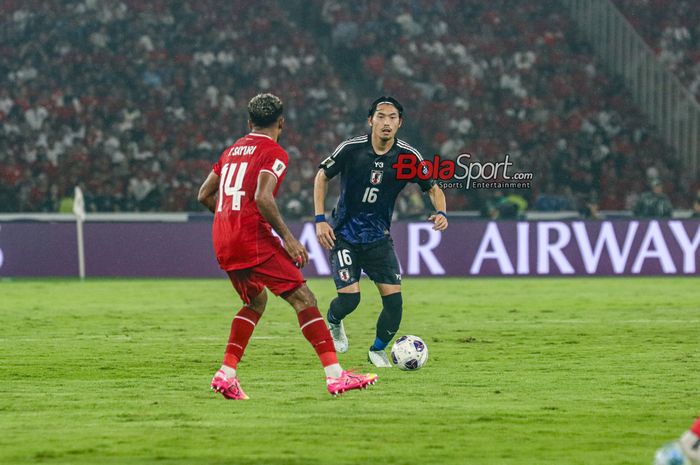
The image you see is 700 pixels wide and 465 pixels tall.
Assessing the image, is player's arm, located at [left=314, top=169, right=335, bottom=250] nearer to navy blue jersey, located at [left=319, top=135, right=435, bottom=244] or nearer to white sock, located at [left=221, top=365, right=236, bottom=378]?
navy blue jersey, located at [left=319, top=135, right=435, bottom=244]

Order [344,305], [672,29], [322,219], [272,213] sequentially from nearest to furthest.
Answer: [272,213], [322,219], [344,305], [672,29]

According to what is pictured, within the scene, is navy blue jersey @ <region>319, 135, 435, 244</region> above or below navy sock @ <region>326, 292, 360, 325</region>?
above

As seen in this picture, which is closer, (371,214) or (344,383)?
(344,383)

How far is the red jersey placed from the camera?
8453 millimetres

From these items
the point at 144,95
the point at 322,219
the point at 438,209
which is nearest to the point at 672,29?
the point at 144,95

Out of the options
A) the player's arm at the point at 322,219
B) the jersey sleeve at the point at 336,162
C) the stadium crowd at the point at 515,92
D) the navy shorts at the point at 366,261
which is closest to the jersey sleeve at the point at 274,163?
the player's arm at the point at 322,219

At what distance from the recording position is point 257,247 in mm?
8469

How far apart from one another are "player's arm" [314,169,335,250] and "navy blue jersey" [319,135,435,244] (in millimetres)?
81

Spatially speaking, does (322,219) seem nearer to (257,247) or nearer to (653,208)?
(257,247)

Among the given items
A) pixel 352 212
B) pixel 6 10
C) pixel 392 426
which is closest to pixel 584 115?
pixel 6 10

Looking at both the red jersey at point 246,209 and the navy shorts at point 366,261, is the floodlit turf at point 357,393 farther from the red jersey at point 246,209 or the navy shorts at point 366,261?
the red jersey at point 246,209

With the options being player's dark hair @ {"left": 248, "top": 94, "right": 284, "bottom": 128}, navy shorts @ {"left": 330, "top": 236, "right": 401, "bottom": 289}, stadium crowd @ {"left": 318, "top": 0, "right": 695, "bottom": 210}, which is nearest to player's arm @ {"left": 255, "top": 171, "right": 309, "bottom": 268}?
player's dark hair @ {"left": 248, "top": 94, "right": 284, "bottom": 128}

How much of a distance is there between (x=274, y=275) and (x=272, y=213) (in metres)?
0.45

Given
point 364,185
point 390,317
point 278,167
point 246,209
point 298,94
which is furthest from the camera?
point 298,94
